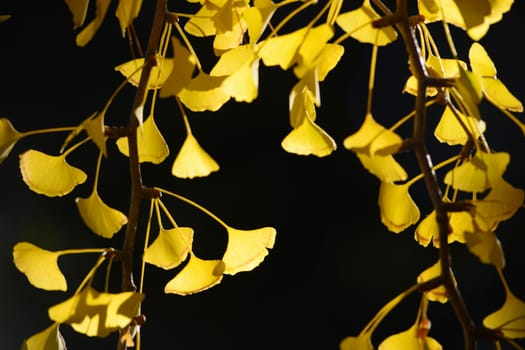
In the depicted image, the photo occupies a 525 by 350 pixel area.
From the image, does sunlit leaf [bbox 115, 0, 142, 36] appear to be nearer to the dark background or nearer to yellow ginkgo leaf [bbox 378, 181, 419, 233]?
yellow ginkgo leaf [bbox 378, 181, 419, 233]

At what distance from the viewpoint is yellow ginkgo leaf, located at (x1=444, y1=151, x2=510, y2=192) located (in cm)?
30

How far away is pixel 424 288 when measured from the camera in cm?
30

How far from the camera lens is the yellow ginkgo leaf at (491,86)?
13.9 inches

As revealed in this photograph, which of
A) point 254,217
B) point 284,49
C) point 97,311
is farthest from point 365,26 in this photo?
point 254,217

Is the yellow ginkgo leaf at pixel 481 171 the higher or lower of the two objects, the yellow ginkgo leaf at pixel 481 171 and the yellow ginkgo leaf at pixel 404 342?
the higher

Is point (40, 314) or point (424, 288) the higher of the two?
point (424, 288)

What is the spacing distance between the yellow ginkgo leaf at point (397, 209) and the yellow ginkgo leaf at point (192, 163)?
71 mm

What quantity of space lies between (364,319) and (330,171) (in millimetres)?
188

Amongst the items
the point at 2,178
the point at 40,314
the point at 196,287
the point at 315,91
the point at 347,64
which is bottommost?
the point at 40,314

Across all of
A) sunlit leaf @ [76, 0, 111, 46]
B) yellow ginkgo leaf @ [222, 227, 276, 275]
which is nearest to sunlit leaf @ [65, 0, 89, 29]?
sunlit leaf @ [76, 0, 111, 46]

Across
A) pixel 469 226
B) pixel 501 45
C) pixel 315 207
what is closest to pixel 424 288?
pixel 469 226

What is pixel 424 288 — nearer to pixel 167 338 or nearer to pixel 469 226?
pixel 469 226

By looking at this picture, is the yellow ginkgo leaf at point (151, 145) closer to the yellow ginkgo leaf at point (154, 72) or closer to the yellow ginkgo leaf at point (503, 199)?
the yellow ginkgo leaf at point (154, 72)

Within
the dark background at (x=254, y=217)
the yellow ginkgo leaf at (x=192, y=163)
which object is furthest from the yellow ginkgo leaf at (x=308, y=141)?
the dark background at (x=254, y=217)
